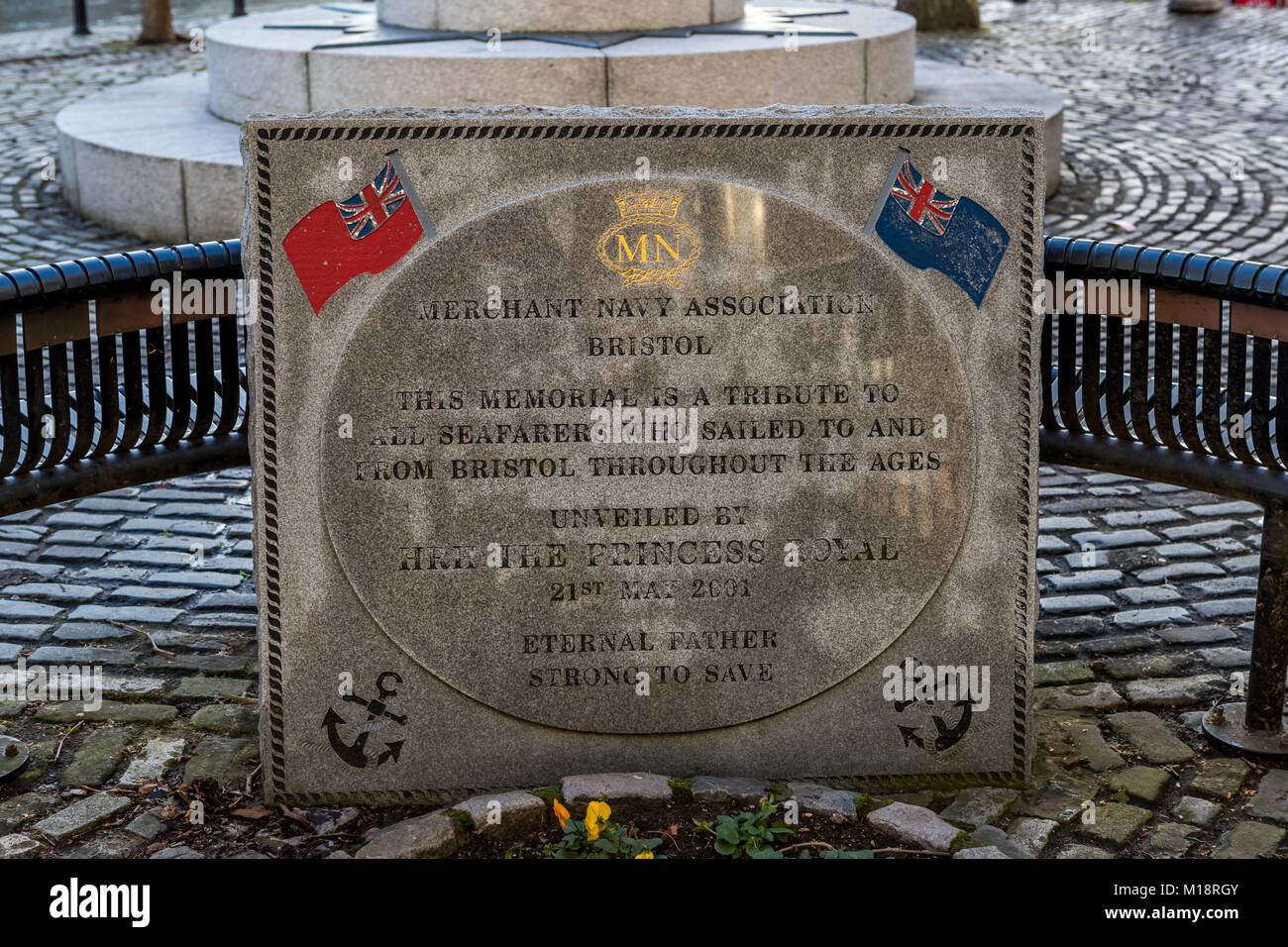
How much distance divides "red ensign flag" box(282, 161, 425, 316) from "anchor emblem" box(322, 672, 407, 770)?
91 cm

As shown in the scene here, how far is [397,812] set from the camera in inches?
151

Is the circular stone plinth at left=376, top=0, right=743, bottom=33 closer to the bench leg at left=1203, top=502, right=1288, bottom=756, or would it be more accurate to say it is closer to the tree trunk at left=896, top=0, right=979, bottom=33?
the bench leg at left=1203, top=502, right=1288, bottom=756

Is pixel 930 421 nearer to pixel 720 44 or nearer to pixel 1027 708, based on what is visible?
pixel 1027 708

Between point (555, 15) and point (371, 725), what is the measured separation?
6785mm

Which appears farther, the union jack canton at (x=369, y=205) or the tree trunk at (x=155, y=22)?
the tree trunk at (x=155, y=22)

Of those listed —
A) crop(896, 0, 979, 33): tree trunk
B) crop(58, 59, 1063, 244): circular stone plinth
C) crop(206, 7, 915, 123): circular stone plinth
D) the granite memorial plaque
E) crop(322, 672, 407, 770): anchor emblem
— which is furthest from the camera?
crop(896, 0, 979, 33): tree trunk

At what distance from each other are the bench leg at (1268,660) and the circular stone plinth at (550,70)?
5094 mm

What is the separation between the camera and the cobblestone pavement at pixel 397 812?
12.2 ft

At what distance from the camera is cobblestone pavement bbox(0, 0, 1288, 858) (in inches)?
147

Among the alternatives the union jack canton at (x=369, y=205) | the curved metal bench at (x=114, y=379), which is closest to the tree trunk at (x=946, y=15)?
the curved metal bench at (x=114, y=379)

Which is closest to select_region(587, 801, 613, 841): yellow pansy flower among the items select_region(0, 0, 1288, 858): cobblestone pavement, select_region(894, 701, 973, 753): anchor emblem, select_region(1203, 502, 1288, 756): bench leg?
select_region(0, 0, 1288, 858): cobblestone pavement

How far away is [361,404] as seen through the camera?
145 inches

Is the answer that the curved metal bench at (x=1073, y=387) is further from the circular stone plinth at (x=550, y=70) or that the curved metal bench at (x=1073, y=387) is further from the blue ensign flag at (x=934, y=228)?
the circular stone plinth at (x=550, y=70)

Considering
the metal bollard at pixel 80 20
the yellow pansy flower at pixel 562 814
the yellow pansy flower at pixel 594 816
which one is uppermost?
the metal bollard at pixel 80 20
